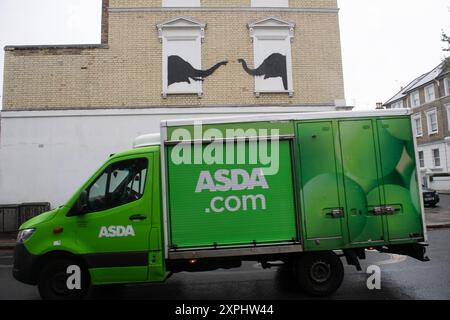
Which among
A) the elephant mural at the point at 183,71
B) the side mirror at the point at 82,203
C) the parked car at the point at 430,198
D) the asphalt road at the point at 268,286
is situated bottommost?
the asphalt road at the point at 268,286

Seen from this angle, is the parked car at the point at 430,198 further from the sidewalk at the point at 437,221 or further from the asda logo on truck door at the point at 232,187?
the asda logo on truck door at the point at 232,187

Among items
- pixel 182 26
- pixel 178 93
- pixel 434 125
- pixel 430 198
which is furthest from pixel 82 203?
pixel 434 125

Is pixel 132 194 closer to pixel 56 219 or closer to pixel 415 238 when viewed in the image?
pixel 56 219

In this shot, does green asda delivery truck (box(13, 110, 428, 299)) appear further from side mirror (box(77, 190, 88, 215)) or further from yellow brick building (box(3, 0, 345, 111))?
yellow brick building (box(3, 0, 345, 111))

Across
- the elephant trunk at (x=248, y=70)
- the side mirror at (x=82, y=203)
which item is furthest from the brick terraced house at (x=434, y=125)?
the side mirror at (x=82, y=203)

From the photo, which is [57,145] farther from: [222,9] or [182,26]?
[222,9]

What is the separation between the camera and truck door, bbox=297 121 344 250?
546 centimetres

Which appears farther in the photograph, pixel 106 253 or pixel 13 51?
pixel 13 51

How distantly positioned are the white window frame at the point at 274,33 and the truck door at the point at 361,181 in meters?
8.87

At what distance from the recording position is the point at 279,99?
1429cm

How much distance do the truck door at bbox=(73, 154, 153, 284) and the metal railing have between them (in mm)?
8935

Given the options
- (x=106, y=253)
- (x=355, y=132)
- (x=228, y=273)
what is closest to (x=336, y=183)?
(x=355, y=132)

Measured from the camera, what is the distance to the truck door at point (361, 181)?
5.55m
